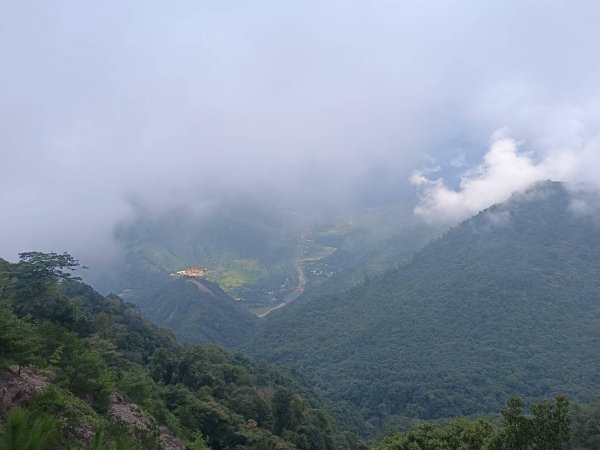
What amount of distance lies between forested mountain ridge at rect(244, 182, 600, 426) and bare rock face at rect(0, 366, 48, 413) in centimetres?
6872

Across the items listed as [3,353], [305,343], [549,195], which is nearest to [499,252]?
[549,195]

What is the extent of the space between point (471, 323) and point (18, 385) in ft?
378

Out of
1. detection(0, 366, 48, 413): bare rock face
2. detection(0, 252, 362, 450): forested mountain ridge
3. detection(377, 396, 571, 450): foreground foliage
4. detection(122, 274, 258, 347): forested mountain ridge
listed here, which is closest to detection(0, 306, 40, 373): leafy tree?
detection(0, 252, 362, 450): forested mountain ridge

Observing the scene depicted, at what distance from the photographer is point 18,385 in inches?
917

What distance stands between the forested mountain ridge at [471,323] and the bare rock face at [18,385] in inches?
2706

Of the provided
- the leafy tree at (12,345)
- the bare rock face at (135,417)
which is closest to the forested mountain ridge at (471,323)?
the bare rock face at (135,417)

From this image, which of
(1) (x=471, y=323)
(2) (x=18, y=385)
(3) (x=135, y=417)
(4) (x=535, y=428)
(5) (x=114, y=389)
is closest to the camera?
(4) (x=535, y=428)

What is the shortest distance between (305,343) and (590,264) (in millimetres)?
84564

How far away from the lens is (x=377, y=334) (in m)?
127

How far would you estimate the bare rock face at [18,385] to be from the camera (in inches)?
840

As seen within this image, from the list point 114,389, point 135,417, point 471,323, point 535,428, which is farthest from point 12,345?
point 471,323

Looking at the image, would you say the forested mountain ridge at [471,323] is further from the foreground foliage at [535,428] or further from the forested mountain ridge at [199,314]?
the foreground foliage at [535,428]

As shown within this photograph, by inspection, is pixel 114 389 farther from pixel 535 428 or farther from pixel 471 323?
pixel 471 323

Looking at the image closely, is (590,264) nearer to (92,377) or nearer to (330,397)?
(330,397)
